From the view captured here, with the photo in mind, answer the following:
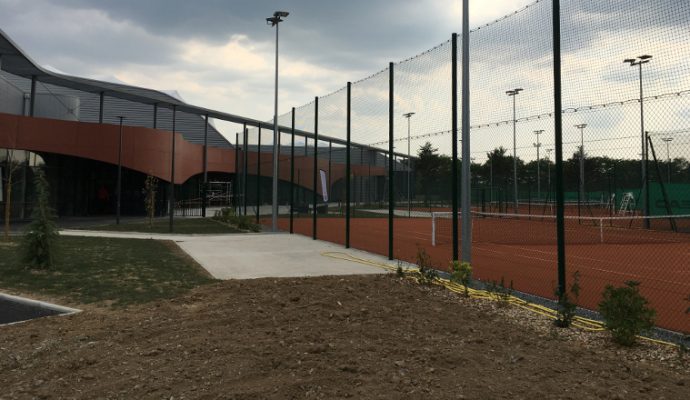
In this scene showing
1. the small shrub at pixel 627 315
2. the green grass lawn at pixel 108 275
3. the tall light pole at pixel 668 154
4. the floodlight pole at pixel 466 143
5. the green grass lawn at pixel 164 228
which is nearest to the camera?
the small shrub at pixel 627 315

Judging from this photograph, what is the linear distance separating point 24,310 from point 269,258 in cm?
565

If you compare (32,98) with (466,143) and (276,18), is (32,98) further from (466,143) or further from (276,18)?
(466,143)

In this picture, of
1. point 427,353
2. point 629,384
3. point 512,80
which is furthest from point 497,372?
point 512,80

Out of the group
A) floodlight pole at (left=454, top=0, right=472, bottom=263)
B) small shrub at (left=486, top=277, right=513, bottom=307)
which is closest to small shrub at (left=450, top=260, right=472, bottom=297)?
small shrub at (left=486, top=277, right=513, bottom=307)

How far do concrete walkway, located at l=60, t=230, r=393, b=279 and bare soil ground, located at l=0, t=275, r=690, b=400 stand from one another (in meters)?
2.97

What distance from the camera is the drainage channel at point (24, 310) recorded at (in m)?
5.66

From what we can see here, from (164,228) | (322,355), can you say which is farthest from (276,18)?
(322,355)

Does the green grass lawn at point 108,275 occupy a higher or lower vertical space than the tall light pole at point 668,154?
lower

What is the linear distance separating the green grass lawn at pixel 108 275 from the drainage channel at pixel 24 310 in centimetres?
39

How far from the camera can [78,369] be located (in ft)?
12.6

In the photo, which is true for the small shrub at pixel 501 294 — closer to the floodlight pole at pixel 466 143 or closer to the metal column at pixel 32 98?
the floodlight pole at pixel 466 143

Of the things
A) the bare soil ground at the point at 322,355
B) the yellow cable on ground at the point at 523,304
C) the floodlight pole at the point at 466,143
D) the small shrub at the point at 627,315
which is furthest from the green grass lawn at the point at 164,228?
the small shrub at the point at 627,315

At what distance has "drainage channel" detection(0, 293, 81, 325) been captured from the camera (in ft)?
18.6

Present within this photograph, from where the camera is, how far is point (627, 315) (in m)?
4.46
